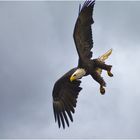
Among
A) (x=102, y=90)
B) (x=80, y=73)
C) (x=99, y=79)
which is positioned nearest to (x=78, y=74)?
(x=80, y=73)

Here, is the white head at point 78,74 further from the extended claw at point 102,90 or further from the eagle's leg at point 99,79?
the extended claw at point 102,90

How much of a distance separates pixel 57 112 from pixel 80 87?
4.87 feet

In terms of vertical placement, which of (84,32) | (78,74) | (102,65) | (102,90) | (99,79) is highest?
(84,32)

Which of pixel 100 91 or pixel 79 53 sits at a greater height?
pixel 79 53

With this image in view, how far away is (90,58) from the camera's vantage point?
72.6 ft

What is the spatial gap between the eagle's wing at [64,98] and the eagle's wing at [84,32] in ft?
6.02

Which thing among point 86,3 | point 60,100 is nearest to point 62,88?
point 60,100

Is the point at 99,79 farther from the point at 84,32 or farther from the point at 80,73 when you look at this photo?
the point at 84,32

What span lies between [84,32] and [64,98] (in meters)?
3.67

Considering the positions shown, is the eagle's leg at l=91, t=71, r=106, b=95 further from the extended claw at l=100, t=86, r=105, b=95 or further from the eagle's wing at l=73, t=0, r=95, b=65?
the eagle's wing at l=73, t=0, r=95, b=65

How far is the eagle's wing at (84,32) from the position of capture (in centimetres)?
2189

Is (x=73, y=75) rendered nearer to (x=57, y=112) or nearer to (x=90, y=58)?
(x=90, y=58)

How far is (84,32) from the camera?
2192 cm

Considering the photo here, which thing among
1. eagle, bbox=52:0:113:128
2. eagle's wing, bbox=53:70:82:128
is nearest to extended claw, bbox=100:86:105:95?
eagle, bbox=52:0:113:128
